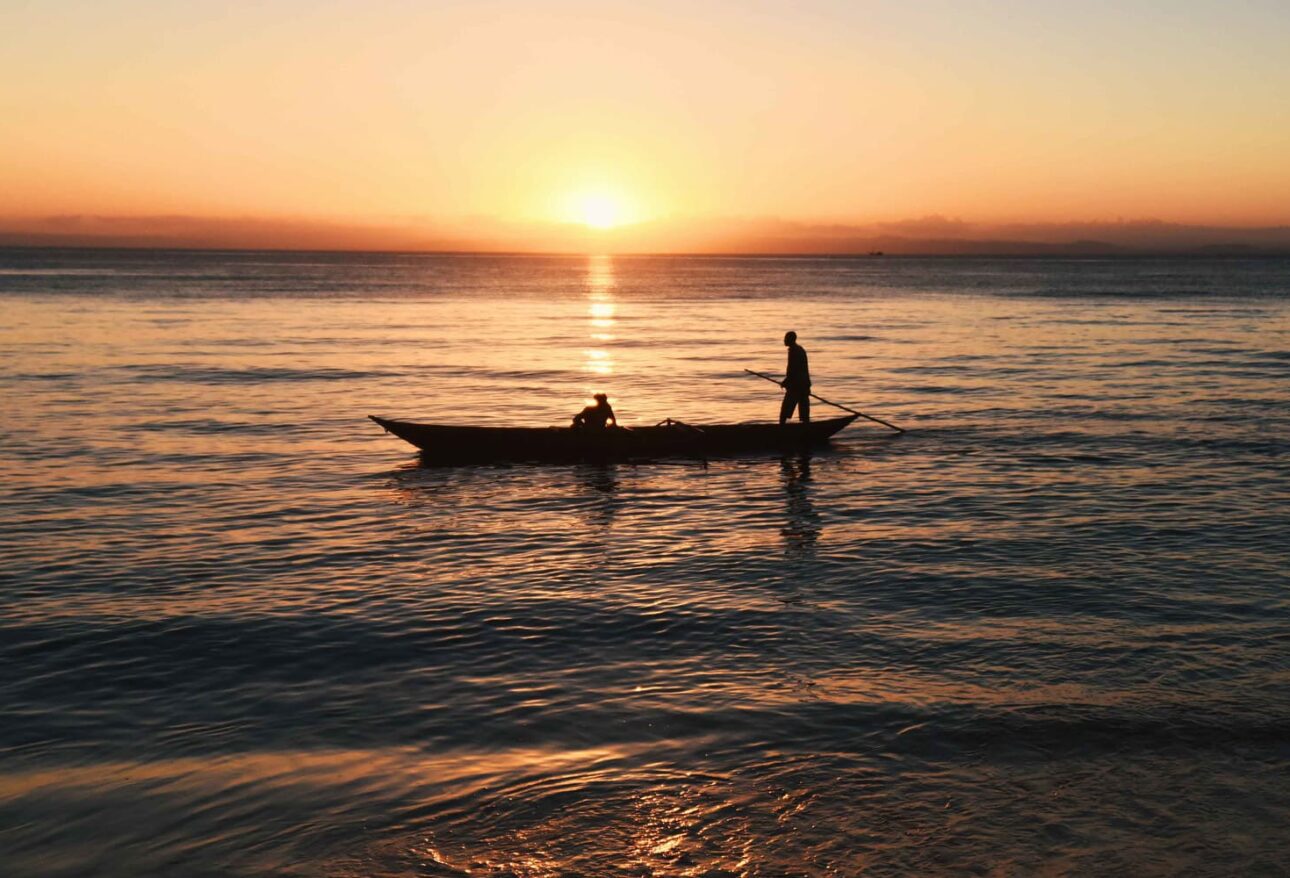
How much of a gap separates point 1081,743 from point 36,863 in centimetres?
819

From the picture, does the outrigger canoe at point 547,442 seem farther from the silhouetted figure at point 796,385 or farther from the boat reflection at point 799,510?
the silhouetted figure at point 796,385

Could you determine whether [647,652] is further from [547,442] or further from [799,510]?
[547,442]

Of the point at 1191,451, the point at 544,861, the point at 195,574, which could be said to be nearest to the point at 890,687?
the point at 544,861

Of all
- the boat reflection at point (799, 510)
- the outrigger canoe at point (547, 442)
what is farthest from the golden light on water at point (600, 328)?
the boat reflection at point (799, 510)

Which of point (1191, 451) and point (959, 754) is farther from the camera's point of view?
point (1191, 451)

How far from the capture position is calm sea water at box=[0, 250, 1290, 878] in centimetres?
810

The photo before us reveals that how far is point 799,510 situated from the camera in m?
19.5

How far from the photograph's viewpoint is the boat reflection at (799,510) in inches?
665

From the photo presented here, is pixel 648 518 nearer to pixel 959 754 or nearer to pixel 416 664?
pixel 416 664

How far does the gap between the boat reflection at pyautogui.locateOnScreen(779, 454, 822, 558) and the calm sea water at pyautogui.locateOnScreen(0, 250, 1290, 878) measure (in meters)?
0.12

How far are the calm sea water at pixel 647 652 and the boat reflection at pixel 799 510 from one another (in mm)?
123

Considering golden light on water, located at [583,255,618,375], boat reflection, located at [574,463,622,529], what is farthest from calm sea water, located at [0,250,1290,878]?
golden light on water, located at [583,255,618,375]

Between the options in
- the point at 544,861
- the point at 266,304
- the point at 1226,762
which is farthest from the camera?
the point at 266,304

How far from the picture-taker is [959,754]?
368 inches
